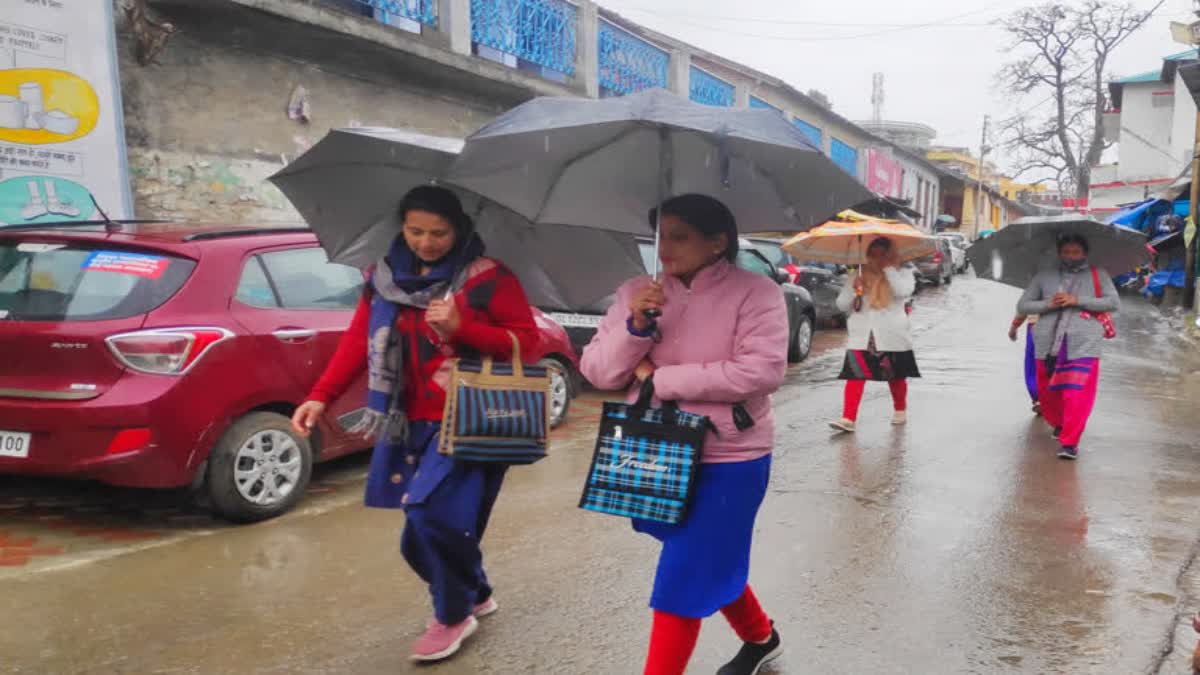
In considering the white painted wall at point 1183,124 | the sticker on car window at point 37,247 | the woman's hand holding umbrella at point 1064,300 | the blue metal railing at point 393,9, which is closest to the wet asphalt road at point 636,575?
the woman's hand holding umbrella at point 1064,300

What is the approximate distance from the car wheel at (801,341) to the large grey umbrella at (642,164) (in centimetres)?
885

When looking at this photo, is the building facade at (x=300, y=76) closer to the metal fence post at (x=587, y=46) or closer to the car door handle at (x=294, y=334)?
the metal fence post at (x=587, y=46)

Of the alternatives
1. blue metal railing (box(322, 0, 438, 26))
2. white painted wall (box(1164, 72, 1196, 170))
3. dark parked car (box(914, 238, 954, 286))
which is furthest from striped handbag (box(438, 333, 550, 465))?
white painted wall (box(1164, 72, 1196, 170))

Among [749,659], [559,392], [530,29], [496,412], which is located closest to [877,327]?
[559,392]

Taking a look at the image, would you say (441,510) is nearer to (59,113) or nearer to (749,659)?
(749,659)

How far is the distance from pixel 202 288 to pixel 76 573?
4.72 ft

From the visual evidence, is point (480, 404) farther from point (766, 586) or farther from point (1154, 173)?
point (1154, 173)

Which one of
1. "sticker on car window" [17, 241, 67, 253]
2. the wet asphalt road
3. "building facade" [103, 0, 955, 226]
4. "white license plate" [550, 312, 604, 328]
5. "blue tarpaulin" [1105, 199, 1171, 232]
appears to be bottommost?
the wet asphalt road

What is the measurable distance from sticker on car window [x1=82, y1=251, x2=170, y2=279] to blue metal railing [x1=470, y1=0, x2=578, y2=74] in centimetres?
814

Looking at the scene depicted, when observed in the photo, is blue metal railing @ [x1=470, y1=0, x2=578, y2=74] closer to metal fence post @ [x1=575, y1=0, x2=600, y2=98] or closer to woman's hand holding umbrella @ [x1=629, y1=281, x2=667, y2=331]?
metal fence post @ [x1=575, y1=0, x2=600, y2=98]

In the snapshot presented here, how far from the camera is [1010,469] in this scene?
20.1 ft

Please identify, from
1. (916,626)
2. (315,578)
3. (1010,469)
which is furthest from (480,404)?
(1010,469)

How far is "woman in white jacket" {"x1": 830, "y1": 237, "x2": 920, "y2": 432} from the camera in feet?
24.0

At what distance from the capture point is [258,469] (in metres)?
4.80
